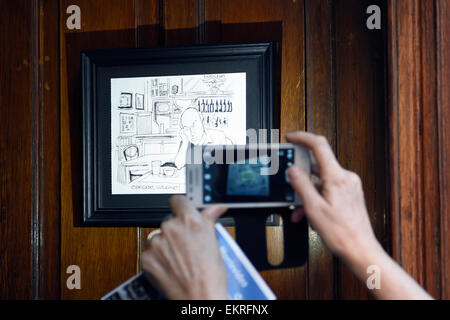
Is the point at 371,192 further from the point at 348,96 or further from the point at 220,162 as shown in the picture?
the point at 220,162

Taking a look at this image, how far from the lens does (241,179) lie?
642 millimetres

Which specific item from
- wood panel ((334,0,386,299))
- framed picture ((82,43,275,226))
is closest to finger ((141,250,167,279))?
framed picture ((82,43,275,226))

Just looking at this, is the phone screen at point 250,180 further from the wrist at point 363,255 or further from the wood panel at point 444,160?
the wood panel at point 444,160

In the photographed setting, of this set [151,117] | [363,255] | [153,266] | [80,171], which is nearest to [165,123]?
[151,117]

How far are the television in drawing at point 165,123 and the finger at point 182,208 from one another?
0.22 metres

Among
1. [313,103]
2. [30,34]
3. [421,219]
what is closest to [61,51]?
[30,34]

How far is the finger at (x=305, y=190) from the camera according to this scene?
22.4 inches

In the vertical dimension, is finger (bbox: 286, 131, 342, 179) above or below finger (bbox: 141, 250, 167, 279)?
above

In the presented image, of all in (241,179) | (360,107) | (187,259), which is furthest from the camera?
(360,107)

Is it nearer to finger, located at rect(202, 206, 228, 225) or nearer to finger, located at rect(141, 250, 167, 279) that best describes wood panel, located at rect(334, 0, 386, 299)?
finger, located at rect(202, 206, 228, 225)

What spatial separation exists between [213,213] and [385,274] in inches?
11.8

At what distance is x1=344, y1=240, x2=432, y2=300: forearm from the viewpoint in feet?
1.77

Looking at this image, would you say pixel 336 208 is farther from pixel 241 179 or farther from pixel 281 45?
pixel 281 45

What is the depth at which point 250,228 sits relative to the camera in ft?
2.27
